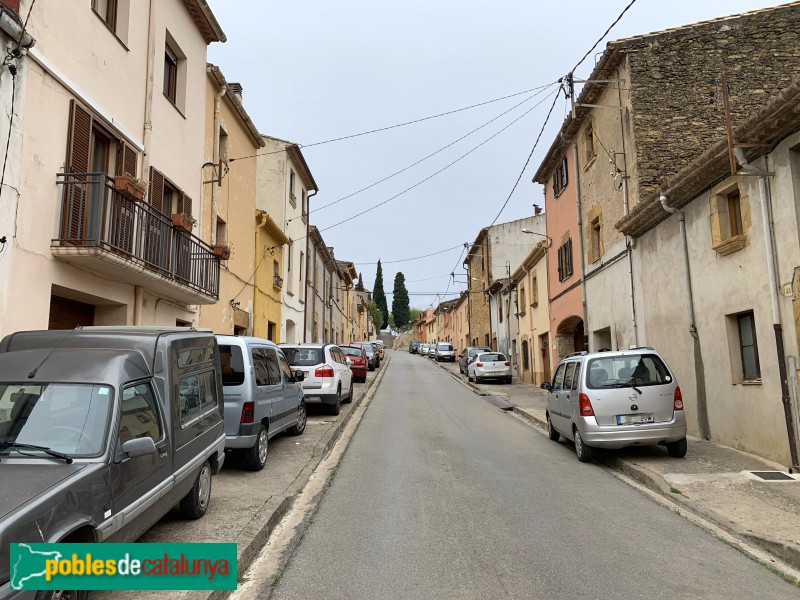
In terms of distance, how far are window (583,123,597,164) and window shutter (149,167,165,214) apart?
1207 cm

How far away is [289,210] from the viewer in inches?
959

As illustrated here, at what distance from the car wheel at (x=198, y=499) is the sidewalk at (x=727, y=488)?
5.17 metres

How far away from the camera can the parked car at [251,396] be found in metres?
7.57

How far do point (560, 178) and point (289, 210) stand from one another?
443 inches

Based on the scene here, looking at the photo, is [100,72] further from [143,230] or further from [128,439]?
[128,439]

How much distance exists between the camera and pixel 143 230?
9.64 meters

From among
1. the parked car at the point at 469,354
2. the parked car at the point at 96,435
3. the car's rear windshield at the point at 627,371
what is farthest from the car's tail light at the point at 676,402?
the parked car at the point at 469,354

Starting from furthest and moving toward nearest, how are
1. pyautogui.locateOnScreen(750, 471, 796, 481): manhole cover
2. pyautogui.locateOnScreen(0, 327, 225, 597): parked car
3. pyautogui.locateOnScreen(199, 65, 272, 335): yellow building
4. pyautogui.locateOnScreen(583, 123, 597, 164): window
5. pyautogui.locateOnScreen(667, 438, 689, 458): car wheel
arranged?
pyautogui.locateOnScreen(583, 123, 597, 164): window → pyautogui.locateOnScreen(199, 65, 272, 335): yellow building → pyautogui.locateOnScreen(667, 438, 689, 458): car wheel → pyautogui.locateOnScreen(750, 471, 796, 481): manhole cover → pyautogui.locateOnScreen(0, 327, 225, 597): parked car

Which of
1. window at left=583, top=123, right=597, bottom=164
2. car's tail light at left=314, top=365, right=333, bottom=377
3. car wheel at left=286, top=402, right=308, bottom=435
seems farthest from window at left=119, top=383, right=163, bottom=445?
window at left=583, top=123, right=597, bottom=164

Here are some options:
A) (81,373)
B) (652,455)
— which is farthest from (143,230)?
(652,455)

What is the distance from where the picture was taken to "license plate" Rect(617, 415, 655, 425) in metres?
Result: 8.52

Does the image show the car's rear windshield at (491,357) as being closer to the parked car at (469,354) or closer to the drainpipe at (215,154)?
the parked car at (469,354)

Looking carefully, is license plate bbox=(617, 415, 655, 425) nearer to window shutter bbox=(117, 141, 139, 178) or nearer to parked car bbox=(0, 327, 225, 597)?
parked car bbox=(0, 327, 225, 597)

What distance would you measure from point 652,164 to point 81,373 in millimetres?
13101
